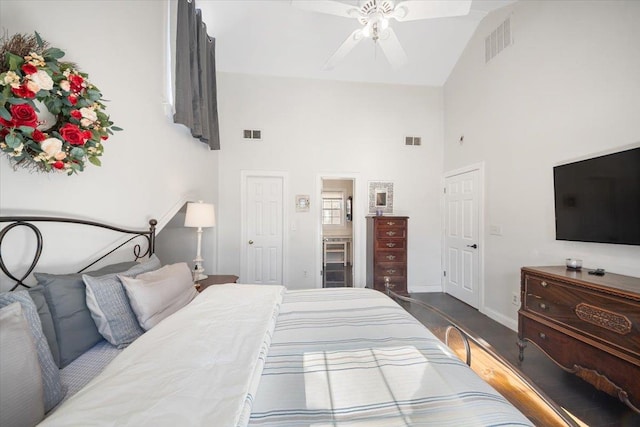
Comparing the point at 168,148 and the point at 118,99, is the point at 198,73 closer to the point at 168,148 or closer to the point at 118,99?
the point at 168,148

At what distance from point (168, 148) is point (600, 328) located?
369 centimetres

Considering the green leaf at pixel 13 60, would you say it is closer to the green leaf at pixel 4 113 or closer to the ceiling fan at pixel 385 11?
the green leaf at pixel 4 113

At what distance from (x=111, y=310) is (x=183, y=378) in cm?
75

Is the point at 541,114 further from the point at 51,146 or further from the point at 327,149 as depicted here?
the point at 51,146

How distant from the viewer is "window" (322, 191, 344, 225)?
6.24m

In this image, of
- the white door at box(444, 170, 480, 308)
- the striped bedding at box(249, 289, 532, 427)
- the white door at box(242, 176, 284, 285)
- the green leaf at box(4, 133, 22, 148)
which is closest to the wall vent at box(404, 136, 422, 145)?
the white door at box(444, 170, 480, 308)

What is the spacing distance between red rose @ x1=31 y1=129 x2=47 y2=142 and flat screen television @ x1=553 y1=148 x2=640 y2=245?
3.56 metres

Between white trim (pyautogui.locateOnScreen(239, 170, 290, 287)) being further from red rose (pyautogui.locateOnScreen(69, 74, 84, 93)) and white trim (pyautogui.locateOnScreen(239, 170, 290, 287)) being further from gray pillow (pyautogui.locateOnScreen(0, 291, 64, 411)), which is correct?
gray pillow (pyautogui.locateOnScreen(0, 291, 64, 411))

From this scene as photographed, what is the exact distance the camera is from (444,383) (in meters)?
0.79

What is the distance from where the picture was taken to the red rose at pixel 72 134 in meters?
1.24

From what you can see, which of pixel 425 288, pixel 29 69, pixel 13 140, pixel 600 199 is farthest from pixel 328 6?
pixel 425 288

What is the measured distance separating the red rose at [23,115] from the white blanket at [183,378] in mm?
1138

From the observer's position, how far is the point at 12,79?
3.38 ft

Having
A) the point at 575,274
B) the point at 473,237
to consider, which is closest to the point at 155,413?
the point at 575,274
